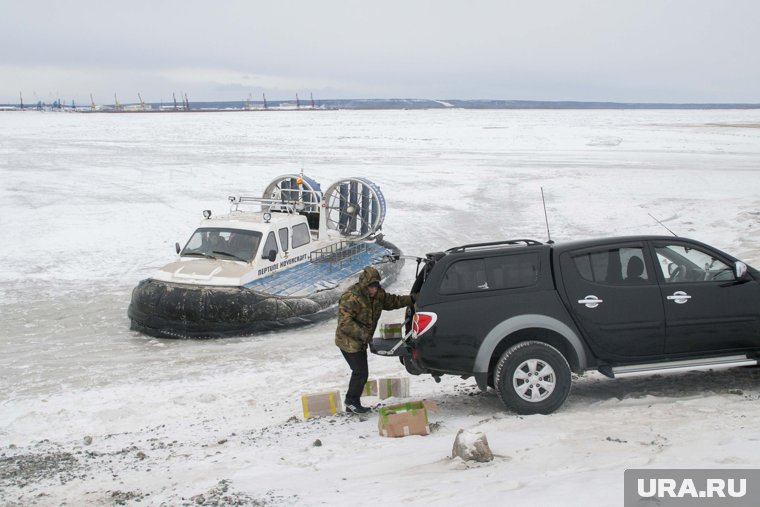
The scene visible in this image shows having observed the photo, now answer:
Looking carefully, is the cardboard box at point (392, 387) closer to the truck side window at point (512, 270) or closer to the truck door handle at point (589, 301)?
the truck side window at point (512, 270)

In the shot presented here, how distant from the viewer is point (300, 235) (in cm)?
1352

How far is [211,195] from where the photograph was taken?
24.6m

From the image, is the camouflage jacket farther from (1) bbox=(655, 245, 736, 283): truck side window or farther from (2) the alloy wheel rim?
(1) bbox=(655, 245, 736, 283): truck side window

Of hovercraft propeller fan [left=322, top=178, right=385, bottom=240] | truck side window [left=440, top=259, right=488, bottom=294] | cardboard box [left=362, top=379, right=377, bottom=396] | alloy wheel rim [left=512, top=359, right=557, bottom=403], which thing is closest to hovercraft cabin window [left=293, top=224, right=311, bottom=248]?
hovercraft propeller fan [left=322, top=178, right=385, bottom=240]

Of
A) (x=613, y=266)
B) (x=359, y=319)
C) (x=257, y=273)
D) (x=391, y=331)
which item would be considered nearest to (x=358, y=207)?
(x=257, y=273)

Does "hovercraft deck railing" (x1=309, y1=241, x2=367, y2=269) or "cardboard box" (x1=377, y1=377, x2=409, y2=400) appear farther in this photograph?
"hovercraft deck railing" (x1=309, y1=241, x2=367, y2=269)

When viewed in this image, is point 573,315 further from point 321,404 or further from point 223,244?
point 223,244

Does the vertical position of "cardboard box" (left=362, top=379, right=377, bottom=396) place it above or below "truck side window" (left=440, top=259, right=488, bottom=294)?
below

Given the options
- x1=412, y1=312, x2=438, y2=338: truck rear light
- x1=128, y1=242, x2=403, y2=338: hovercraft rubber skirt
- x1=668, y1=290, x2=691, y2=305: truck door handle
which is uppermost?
x1=668, y1=290, x2=691, y2=305: truck door handle

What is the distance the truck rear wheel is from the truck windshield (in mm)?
6626

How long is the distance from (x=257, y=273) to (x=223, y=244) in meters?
0.92

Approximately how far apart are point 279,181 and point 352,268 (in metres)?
3.48

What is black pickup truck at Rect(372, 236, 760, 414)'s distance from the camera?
6395 millimetres

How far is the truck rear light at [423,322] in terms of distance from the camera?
6422mm
